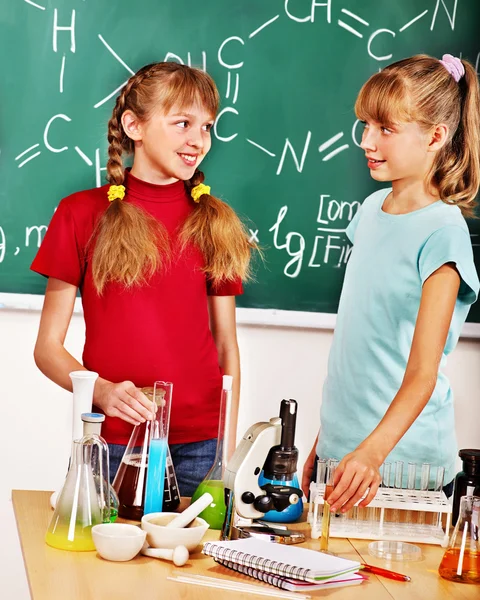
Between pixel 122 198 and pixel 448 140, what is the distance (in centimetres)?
73

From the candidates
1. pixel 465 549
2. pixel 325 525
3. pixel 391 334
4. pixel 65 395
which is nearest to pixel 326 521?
pixel 325 525

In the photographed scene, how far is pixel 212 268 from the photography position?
6.51 feet

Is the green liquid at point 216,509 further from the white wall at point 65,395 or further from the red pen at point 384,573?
the white wall at point 65,395

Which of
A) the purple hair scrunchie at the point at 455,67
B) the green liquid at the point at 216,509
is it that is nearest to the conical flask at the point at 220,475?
the green liquid at the point at 216,509

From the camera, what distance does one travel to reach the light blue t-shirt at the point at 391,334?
1.81 metres

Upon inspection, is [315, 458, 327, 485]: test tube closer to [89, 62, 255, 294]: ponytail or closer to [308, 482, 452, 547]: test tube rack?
[308, 482, 452, 547]: test tube rack

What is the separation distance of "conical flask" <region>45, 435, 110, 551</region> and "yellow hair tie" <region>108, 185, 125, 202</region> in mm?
677

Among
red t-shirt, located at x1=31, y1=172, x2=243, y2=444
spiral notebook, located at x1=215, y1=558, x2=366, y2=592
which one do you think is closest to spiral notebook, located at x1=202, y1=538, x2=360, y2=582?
spiral notebook, located at x1=215, y1=558, x2=366, y2=592

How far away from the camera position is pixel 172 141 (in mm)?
1959

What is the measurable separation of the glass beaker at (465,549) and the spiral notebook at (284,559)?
15 cm

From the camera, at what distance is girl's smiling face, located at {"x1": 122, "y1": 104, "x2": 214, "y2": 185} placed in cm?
197

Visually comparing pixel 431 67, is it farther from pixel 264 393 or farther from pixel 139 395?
pixel 264 393

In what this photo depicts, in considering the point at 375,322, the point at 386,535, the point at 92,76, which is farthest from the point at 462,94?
the point at 92,76

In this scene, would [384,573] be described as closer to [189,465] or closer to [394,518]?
[394,518]
